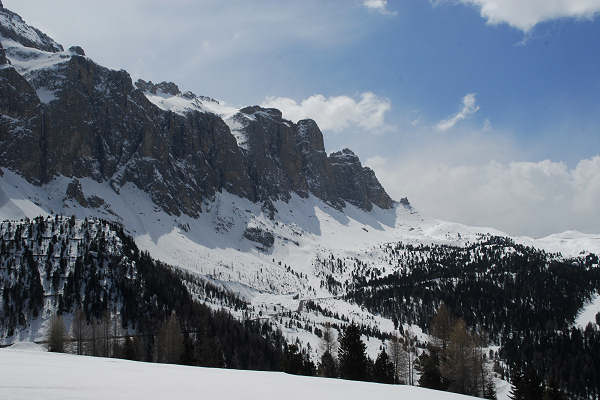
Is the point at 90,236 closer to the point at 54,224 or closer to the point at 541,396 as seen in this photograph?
the point at 54,224

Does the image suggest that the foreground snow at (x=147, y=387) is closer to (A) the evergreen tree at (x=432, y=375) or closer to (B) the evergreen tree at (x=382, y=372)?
(A) the evergreen tree at (x=432, y=375)

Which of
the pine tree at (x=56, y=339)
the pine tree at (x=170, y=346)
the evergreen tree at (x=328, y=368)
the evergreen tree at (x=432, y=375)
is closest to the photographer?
the evergreen tree at (x=432, y=375)

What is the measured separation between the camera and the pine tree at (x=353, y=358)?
1949 inches

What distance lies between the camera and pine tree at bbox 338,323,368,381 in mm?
49500

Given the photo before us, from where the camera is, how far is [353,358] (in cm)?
5009

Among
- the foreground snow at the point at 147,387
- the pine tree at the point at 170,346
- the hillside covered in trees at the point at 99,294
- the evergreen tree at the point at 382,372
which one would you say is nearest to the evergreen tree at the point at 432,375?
the evergreen tree at the point at 382,372

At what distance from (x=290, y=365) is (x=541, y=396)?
27.5 meters

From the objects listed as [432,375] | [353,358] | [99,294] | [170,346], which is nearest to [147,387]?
[353,358]

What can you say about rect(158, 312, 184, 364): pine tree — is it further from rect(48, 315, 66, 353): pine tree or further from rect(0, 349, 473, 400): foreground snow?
rect(0, 349, 473, 400): foreground snow

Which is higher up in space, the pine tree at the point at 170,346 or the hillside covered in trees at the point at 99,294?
the hillside covered in trees at the point at 99,294

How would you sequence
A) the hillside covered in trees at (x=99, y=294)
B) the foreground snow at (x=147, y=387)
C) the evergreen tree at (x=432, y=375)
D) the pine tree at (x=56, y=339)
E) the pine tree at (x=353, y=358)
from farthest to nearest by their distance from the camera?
the hillside covered in trees at (x=99, y=294) < the pine tree at (x=56, y=339) < the evergreen tree at (x=432, y=375) < the pine tree at (x=353, y=358) < the foreground snow at (x=147, y=387)

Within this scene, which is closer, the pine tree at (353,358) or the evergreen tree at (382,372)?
the pine tree at (353,358)

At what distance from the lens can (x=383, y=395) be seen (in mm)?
19812

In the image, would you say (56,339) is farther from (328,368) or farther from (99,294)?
(99,294)
